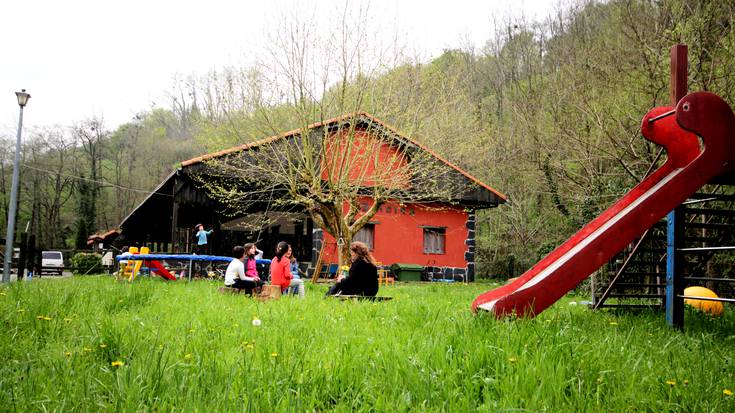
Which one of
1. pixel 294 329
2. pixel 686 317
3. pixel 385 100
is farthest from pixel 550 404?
pixel 385 100

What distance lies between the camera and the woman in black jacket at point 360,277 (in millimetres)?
8352

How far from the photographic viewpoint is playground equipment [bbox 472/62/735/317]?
481 cm

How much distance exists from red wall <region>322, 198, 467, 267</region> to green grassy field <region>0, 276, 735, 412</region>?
15481 mm

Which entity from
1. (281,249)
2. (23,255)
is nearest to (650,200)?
(281,249)

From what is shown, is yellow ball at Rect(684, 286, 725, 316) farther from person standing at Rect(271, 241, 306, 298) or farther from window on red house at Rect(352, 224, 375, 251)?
window on red house at Rect(352, 224, 375, 251)

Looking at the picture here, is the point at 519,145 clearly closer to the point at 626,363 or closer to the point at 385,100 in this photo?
the point at 385,100

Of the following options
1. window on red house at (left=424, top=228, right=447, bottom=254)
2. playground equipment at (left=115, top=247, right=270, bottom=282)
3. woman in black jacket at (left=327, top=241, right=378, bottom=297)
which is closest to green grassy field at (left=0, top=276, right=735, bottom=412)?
woman in black jacket at (left=327, top=241, right=378, bottom=297)

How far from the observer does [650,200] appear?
5191 millimetres

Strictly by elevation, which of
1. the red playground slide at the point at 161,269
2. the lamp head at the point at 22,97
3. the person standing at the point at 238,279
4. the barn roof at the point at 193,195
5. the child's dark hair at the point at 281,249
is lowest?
the red playground slide at the point at 161,269

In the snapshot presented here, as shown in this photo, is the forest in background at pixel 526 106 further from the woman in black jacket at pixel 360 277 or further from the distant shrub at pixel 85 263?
the distant shrub at pixel 85 263

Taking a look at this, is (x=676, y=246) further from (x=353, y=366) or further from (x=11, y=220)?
(x=11, y=220)

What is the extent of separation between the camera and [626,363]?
11.1 ft

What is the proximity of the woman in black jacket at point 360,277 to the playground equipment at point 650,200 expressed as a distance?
3.04 m

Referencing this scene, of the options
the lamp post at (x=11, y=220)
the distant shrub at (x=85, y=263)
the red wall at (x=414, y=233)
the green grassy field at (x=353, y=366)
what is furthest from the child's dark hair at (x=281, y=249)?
the distant shrub at (x=85, y=263)
